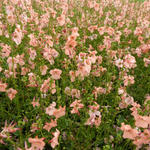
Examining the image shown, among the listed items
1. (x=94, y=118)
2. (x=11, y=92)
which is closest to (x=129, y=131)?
(x=94, y=118)

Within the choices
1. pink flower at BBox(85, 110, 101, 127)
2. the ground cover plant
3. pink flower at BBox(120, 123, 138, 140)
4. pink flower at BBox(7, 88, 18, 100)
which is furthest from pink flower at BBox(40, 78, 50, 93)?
pink flower at BBox(120, 123, 138, 140)

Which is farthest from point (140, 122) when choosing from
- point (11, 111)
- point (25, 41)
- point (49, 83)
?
point (25, 41)

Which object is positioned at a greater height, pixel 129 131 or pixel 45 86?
pixel 45 86

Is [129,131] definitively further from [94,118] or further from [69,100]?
[69,100]

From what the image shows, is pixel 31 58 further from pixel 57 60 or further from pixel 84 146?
pixel 84 146

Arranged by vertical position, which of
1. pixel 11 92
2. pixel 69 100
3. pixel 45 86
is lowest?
pixel 69 100

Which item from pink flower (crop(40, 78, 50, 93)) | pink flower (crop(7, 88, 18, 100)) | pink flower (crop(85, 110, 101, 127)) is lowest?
pink flower (crop(85, 110, 101, 127))

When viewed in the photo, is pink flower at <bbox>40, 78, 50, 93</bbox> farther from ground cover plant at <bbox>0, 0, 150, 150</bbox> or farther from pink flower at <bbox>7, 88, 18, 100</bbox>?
pink flower at <bbox>7, 88, 18, 100</bbox>

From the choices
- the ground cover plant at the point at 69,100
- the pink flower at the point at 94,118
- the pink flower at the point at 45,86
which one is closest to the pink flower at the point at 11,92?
the ground cover plant at the point at 69,100

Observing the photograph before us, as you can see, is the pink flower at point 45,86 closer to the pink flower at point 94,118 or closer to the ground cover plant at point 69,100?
the ground cover plant at point 69,100

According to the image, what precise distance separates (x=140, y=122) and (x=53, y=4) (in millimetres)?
5339

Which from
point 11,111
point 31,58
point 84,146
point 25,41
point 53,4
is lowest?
point 84,146

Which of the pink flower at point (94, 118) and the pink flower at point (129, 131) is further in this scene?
the pink flower at point (94, 118)

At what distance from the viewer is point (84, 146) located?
2002mm
